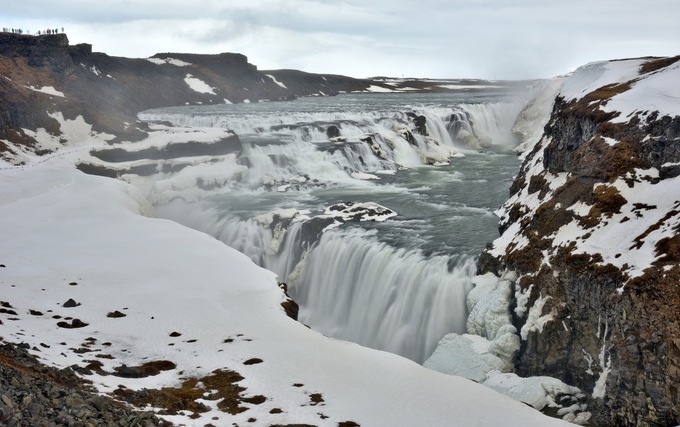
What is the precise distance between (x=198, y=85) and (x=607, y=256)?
104900mm

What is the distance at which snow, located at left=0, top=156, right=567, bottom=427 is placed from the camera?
13.7m

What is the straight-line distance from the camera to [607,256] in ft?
54.2

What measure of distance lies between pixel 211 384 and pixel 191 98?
97874mm

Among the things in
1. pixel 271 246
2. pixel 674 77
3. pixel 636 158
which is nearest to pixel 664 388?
pixel 636 158

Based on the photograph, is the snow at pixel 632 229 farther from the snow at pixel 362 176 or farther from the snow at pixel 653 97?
the snow at pixel 362 176

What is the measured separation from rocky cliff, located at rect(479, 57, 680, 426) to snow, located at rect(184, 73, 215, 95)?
93.8 m

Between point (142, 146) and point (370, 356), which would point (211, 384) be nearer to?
point (370, 356)

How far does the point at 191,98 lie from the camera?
106375 mm

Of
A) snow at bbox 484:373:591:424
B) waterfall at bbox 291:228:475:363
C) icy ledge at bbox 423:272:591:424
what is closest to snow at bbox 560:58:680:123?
icy ledge at bbox 423:272:591:424

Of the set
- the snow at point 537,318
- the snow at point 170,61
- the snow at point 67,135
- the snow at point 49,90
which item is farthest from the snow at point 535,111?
the snow at point 170,61

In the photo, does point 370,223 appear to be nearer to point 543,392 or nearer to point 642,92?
point 642,92

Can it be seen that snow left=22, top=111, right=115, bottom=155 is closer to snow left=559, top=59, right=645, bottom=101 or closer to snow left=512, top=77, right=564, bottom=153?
snow left=559, top=59, right=645, bottom=101

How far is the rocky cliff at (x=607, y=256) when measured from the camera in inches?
548

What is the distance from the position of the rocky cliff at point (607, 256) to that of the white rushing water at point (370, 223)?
2.92 meters
